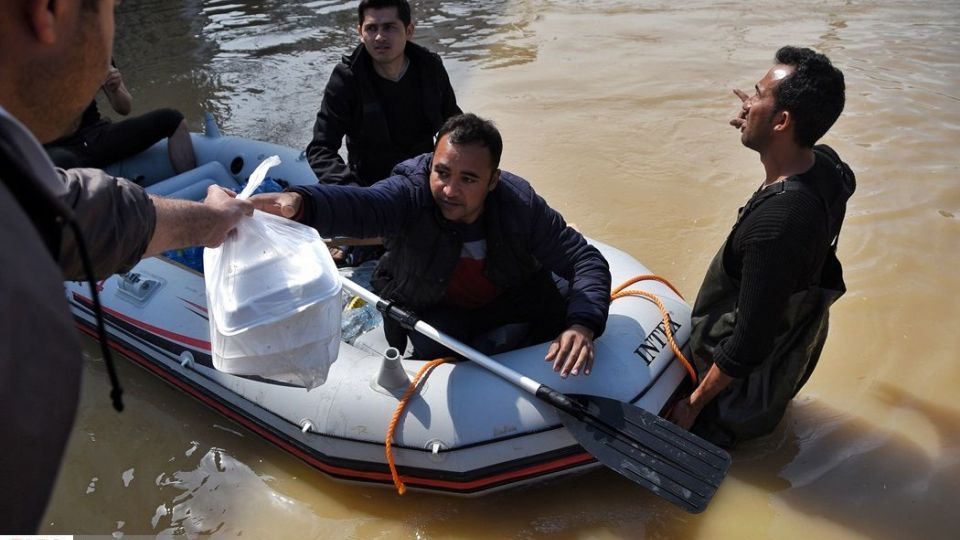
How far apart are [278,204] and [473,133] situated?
2.48ft

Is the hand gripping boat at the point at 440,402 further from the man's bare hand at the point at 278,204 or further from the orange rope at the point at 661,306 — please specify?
the man's bare hand at the point at 278,204

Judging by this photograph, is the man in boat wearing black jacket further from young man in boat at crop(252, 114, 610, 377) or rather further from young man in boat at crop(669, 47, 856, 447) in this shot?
young man in boat at crop(669, 47, 856, 447)

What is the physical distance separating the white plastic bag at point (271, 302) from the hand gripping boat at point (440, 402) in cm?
45

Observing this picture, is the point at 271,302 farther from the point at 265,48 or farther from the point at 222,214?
the point at 265,48

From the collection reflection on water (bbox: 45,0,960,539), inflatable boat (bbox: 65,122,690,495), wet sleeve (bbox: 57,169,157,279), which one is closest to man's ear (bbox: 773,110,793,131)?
inflatable boat (bbox: 65,122,690,495)

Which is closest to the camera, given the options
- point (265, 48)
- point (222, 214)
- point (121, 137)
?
point (222, 214)

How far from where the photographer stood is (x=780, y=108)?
231 cm

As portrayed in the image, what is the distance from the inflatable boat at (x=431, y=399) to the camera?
2607 mm

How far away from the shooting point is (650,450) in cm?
253

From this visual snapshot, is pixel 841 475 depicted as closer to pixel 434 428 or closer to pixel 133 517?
pixel 434 428

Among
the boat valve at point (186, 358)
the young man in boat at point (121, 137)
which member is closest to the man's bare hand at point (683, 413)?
the boat valve at point (186, 358)

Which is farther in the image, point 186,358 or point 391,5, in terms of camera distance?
point 391,5

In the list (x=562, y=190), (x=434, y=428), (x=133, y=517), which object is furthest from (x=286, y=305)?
(x=562, y=190)

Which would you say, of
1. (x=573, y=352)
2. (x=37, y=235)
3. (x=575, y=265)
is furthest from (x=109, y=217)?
(x=575, y=265)
